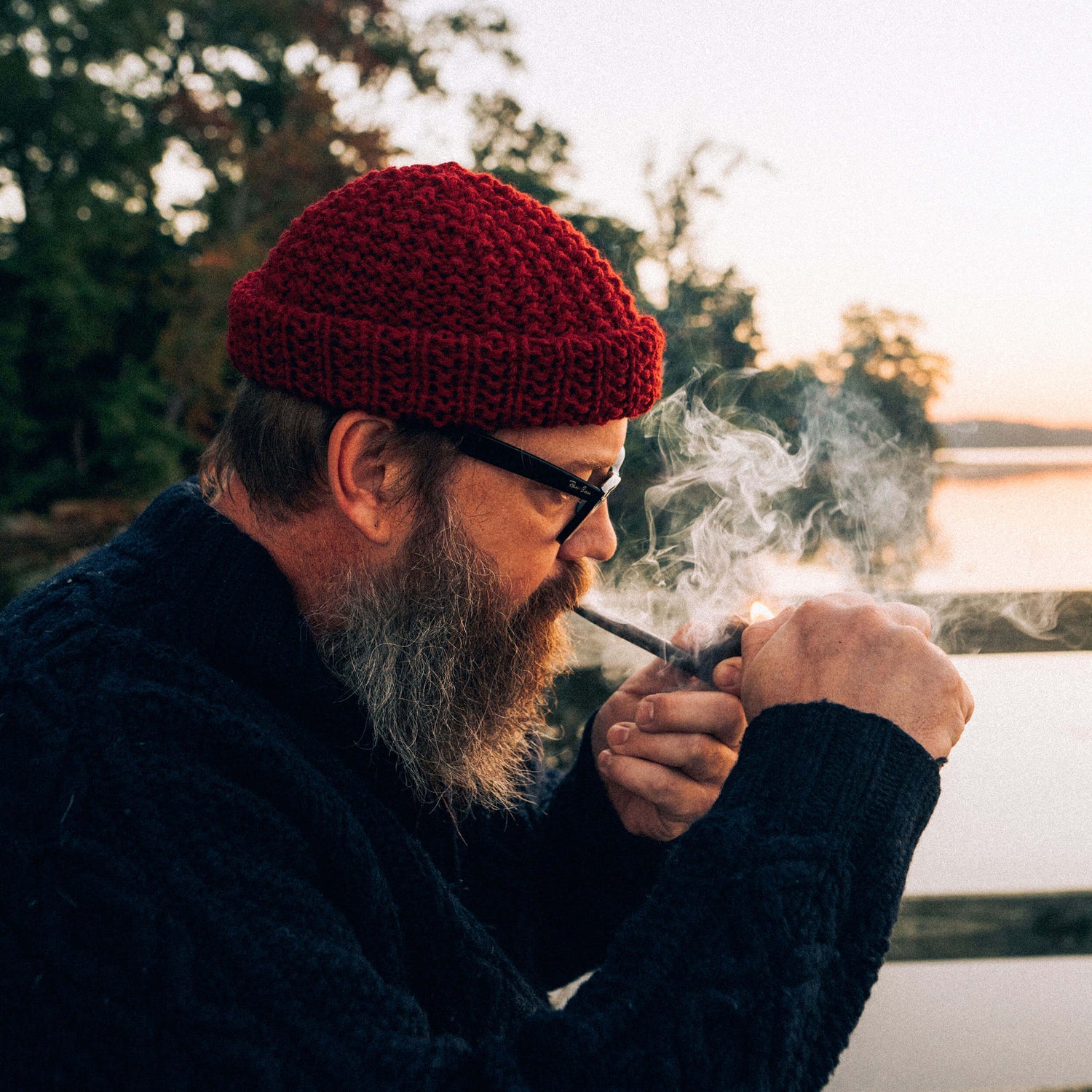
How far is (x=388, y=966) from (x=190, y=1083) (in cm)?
38

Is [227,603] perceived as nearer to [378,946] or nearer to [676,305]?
[378,946]

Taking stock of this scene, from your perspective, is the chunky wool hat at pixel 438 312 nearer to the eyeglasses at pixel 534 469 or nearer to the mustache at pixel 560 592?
the eyeglasses at pixel 534 469

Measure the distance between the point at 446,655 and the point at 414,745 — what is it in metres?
0.19

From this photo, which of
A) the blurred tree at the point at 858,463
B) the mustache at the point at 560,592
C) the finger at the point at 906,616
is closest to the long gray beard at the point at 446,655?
the mustache at the point at 560,592

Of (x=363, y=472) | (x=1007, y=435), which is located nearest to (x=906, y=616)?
(x=363, y=472)

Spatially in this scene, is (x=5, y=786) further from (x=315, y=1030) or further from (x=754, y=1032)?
(x=754, y=1032)

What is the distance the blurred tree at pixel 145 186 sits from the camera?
1209 centimetres

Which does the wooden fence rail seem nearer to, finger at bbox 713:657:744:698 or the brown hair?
finger at bbox 713:657:744:698

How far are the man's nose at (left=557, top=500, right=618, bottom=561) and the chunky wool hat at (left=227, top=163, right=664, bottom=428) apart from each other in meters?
0.27

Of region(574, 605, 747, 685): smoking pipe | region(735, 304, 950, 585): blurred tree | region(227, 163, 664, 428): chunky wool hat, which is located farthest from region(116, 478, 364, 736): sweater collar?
region(735, 304, 950, 585): blurred tree

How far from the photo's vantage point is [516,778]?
2.13 metres

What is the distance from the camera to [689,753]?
174 cm

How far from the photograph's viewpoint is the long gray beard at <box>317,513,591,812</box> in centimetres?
161

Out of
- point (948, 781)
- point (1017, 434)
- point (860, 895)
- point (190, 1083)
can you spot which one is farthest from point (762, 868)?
point (948, 781)
